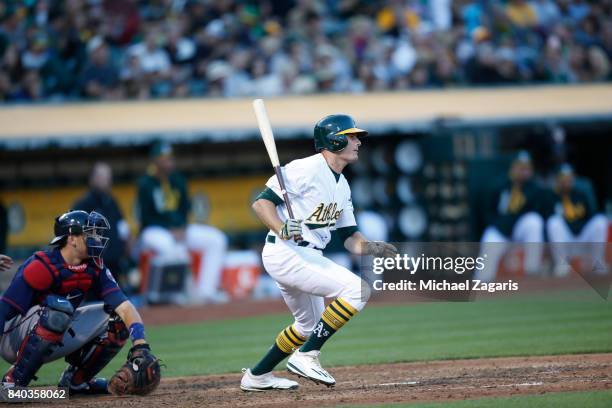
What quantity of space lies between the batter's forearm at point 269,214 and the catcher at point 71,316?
102 cm

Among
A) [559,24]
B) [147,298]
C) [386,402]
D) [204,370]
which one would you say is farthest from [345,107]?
[386,402]

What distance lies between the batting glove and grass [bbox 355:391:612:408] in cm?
117

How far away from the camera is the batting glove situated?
661 centimetres

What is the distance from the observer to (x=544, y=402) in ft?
18.7

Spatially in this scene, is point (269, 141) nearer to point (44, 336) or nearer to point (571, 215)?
point (44, 336)

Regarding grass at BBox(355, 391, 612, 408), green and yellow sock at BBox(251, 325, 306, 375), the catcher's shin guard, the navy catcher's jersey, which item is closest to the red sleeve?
the navy catcher's jersey

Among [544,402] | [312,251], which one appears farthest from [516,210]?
[544,402]

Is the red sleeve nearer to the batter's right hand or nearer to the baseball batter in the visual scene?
the baseball batter

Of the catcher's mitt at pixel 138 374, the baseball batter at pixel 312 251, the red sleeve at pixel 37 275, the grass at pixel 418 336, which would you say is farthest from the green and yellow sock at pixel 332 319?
the grass at pixel 418 336

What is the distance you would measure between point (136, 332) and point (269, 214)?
3.65 feet

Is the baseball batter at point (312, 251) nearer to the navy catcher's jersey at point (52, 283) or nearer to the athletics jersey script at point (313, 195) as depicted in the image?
the athletics jersey script at point (313, 195)

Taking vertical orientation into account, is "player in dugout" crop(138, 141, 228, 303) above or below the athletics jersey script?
below

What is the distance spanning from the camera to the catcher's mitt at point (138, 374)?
6.16 meters

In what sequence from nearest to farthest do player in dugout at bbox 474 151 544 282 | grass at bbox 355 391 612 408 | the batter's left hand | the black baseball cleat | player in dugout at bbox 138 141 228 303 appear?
grass at bbox 355 391 612 408 < the batter's left hand < the black baseball cleat < player in dugout at bbox 138 141 228 303 < player in dugout at bbox 474 151 544 282
